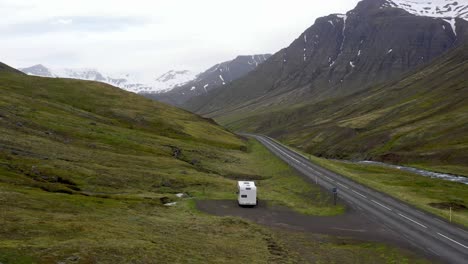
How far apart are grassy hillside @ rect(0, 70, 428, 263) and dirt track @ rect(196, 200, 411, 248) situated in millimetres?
2452

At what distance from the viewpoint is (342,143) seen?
185 meters

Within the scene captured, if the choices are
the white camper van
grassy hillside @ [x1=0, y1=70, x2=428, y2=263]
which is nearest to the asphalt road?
grassy hillside @ [x1=0, y1=70, x2=428, y2=263]

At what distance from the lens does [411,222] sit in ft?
181

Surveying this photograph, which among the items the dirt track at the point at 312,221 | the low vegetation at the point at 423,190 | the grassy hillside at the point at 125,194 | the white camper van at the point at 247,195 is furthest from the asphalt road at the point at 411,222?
the white camper van at the point at 247,195

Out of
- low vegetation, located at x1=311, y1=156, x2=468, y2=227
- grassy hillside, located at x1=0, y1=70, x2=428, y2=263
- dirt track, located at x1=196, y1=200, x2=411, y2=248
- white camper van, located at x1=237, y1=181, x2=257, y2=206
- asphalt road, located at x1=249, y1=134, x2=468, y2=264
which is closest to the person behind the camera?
grassy hillside, located at x1=0, y1=70, x2=428, y2=263

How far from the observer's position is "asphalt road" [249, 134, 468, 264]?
146ft

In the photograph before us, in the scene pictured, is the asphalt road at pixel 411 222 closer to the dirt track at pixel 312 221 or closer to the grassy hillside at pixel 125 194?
the dirt track at pixel 312 221

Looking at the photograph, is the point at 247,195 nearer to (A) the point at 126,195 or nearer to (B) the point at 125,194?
(A) the point at 126,195

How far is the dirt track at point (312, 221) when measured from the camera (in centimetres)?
5012

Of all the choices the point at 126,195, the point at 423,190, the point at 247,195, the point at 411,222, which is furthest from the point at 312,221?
the point at 423,190

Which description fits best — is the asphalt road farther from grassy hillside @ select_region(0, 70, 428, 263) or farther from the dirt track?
grassy hillside @ select_region(0, 70, 428, 263)

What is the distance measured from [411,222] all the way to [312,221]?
1153 centimetres

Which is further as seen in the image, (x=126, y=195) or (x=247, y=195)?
(x=247, y=195)

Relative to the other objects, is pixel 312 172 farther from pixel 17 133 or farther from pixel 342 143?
pixel 342 143
